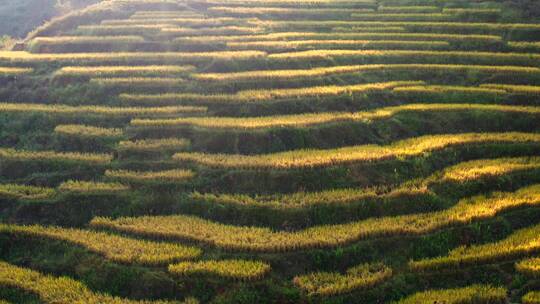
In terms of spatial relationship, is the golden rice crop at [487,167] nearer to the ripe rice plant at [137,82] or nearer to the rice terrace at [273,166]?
the rice terrace at [273,166]

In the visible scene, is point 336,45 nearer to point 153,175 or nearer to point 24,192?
point 153,175

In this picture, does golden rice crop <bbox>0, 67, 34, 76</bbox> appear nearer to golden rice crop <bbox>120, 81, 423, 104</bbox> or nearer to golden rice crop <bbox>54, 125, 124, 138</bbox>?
golden rice crop <bbox>120, 81, 423, 104</bbox>

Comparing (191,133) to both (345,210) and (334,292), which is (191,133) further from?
(334,292)

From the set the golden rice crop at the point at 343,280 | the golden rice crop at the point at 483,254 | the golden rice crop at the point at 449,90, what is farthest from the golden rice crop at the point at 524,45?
the golden rice crop at the point at 343,280

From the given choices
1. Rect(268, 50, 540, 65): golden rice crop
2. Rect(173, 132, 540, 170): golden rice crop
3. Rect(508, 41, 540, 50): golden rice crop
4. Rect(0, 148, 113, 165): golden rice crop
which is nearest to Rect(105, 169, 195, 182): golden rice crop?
Rect(173, 132, 540, 170): golden rice crop

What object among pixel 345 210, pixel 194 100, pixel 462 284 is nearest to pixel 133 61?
pixel 194 100
